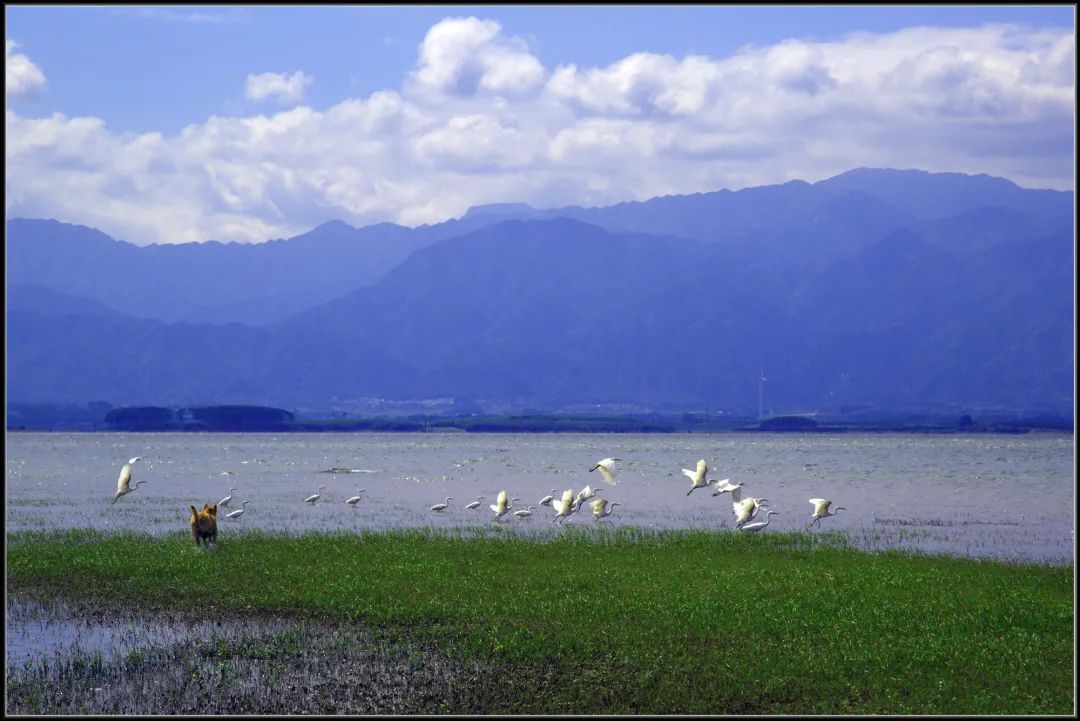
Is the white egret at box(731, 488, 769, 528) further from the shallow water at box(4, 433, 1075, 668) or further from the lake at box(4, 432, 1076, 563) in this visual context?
the lake at box(4, 432, 1076, 563)

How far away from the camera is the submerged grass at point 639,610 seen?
16141 millimetres

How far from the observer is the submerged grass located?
53.0ft

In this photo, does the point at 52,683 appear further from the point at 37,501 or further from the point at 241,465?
the point at 241,465

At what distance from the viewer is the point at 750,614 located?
20625 mm

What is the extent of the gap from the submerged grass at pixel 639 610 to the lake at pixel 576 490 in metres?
6.98

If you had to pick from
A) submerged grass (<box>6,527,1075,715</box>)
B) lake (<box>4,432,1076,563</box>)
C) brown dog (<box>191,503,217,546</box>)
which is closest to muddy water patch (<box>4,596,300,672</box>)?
submerged grass (<box>6,527,1075,715</box>)

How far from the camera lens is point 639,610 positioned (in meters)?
21.1

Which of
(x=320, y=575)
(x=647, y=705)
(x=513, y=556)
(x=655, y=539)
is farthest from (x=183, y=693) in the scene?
(x=655, y=539)

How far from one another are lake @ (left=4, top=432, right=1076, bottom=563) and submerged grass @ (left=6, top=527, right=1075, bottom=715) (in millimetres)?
6981

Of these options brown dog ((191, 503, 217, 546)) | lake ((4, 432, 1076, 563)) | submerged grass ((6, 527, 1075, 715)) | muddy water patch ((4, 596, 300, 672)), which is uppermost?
brown dog ((191, 503, 217, 546))

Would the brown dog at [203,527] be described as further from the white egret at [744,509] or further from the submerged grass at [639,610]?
the white egret at [744,509]

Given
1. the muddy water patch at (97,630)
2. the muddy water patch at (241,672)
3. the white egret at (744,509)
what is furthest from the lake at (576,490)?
the muddy water patch at (241,672)

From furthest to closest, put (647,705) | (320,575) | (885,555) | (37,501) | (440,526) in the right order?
(37,501), (440,526), (885,555), (320,575), (647,705)

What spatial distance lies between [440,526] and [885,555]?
15247mm
